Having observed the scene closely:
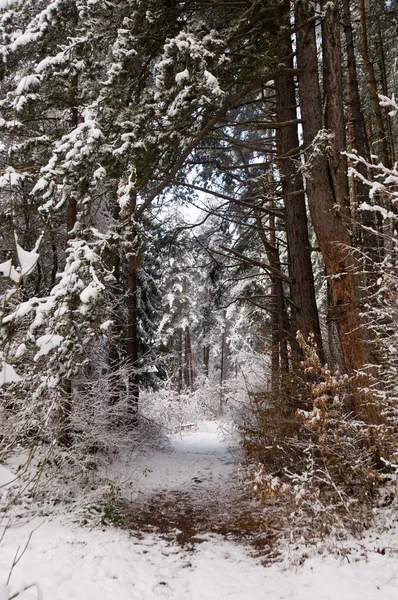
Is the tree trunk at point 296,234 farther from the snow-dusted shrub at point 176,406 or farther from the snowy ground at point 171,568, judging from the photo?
the snow-dusted shrub at point 176,406

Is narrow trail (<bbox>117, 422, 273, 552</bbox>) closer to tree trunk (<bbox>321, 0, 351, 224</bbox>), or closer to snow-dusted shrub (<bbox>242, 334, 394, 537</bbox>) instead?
snow-dusted shrub (<bbox>242, 334, 394, 537</bbox>)

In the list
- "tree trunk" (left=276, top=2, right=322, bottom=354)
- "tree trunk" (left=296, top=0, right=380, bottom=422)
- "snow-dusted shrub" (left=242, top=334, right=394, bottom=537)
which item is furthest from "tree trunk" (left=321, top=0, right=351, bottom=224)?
"snow-dusted shrub" (left=242, top=334, right=394, bottom=537)

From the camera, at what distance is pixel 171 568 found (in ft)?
14.3

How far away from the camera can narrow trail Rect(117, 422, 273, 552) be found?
5.47 meters

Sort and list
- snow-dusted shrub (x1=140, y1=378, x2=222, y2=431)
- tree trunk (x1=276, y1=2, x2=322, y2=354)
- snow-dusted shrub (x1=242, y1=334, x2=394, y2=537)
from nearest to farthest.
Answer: snow-dusted shrub (x1=242, y1=334, x2=394, y2=537) < tree trunk (x1=276, y1=2, x2=322, y2=354) < snow-dusted shrub (x1=140, y1=378, x2=222, y2=431)

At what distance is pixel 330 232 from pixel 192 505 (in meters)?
4.96

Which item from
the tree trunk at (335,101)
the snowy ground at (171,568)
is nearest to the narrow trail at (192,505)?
the snowy ground at (171,568)

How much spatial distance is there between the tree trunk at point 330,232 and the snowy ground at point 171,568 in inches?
63.2

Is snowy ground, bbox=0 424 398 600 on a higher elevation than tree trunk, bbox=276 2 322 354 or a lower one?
lower

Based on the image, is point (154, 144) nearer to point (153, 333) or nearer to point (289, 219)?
point (289, 219)

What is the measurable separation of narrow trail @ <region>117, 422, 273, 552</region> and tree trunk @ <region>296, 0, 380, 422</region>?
235 cm

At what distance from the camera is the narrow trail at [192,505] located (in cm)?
547

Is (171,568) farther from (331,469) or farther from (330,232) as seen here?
(330,232)

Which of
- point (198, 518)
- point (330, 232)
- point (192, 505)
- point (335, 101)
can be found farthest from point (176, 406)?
point (335, 101)
